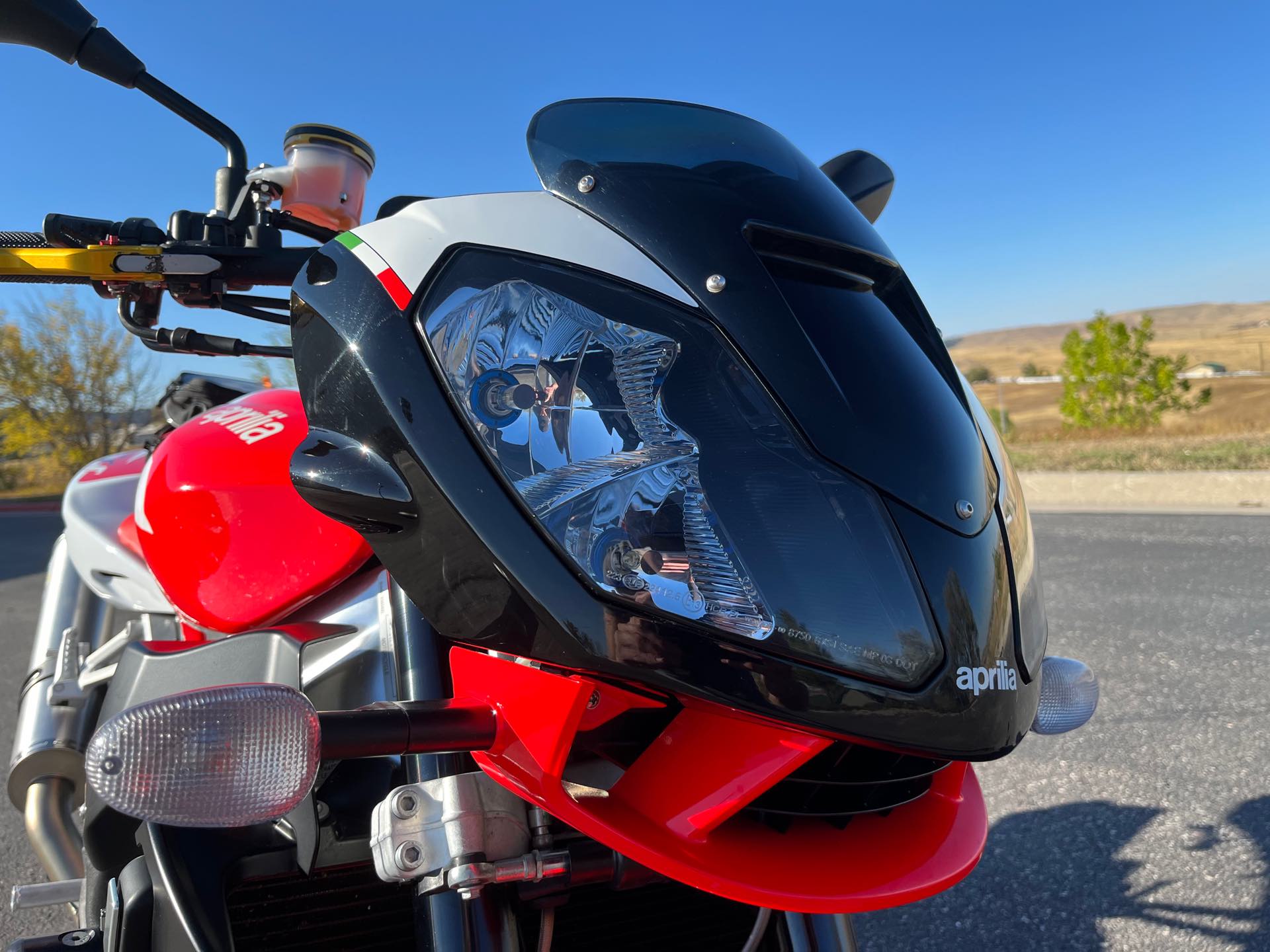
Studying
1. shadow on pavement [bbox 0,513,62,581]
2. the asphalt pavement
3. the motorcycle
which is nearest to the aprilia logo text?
the motorcycle

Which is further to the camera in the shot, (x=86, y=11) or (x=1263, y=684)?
(x=1263, y=684)

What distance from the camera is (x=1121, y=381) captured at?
68.3 feet

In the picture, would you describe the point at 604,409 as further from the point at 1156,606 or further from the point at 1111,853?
the point at 1156,606

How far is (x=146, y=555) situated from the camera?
1.74 m

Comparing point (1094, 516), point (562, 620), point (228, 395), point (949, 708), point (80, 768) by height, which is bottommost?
point (1094, 516)

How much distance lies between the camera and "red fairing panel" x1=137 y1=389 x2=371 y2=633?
4.99 ft

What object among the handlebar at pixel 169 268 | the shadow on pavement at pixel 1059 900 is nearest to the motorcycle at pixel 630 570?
the handlebar at pixel 169 268

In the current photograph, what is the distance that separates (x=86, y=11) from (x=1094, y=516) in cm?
921

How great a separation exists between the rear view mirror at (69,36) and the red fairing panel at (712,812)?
3.83 feet

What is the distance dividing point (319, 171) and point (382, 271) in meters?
0.80

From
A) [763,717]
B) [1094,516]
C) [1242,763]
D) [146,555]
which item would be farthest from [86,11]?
[1094,516]

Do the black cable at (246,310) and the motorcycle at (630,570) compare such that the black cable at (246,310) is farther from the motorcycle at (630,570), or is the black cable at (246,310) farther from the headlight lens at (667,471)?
the headlight lens at (667,471)

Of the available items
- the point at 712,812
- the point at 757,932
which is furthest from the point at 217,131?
the point at 757,932

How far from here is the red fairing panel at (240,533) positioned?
1.52 meters
